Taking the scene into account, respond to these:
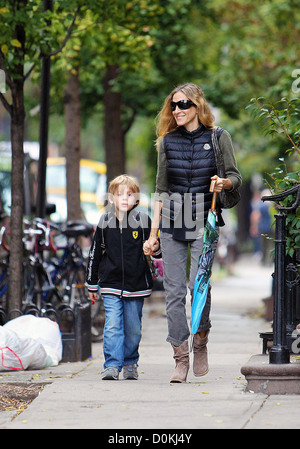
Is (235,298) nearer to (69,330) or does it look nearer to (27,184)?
(27,184)

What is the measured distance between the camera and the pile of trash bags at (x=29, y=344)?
732 cm

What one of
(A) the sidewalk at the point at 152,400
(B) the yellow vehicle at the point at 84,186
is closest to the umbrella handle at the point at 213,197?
(A) the sidewalk at the point at 152,400

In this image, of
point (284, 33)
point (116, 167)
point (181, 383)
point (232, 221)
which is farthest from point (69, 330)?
point (232, 221)

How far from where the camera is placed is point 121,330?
688 cm

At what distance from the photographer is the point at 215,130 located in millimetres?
6492

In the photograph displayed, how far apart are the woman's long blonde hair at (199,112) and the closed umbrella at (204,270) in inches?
22.1

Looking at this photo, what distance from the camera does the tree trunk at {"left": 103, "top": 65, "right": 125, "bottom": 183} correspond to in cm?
1439

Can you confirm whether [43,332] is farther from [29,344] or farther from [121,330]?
[121,330]

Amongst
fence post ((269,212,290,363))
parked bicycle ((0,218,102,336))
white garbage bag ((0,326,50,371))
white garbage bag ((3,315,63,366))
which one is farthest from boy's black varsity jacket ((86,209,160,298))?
parked bicycle ((0,218,102,336))

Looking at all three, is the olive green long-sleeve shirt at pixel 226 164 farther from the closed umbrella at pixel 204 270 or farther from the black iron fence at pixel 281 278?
the black iron fence at pixel 281 278

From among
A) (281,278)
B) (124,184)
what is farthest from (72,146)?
(281,278)

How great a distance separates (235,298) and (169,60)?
183 inches

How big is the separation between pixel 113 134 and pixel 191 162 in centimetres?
821

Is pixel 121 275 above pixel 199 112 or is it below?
below
